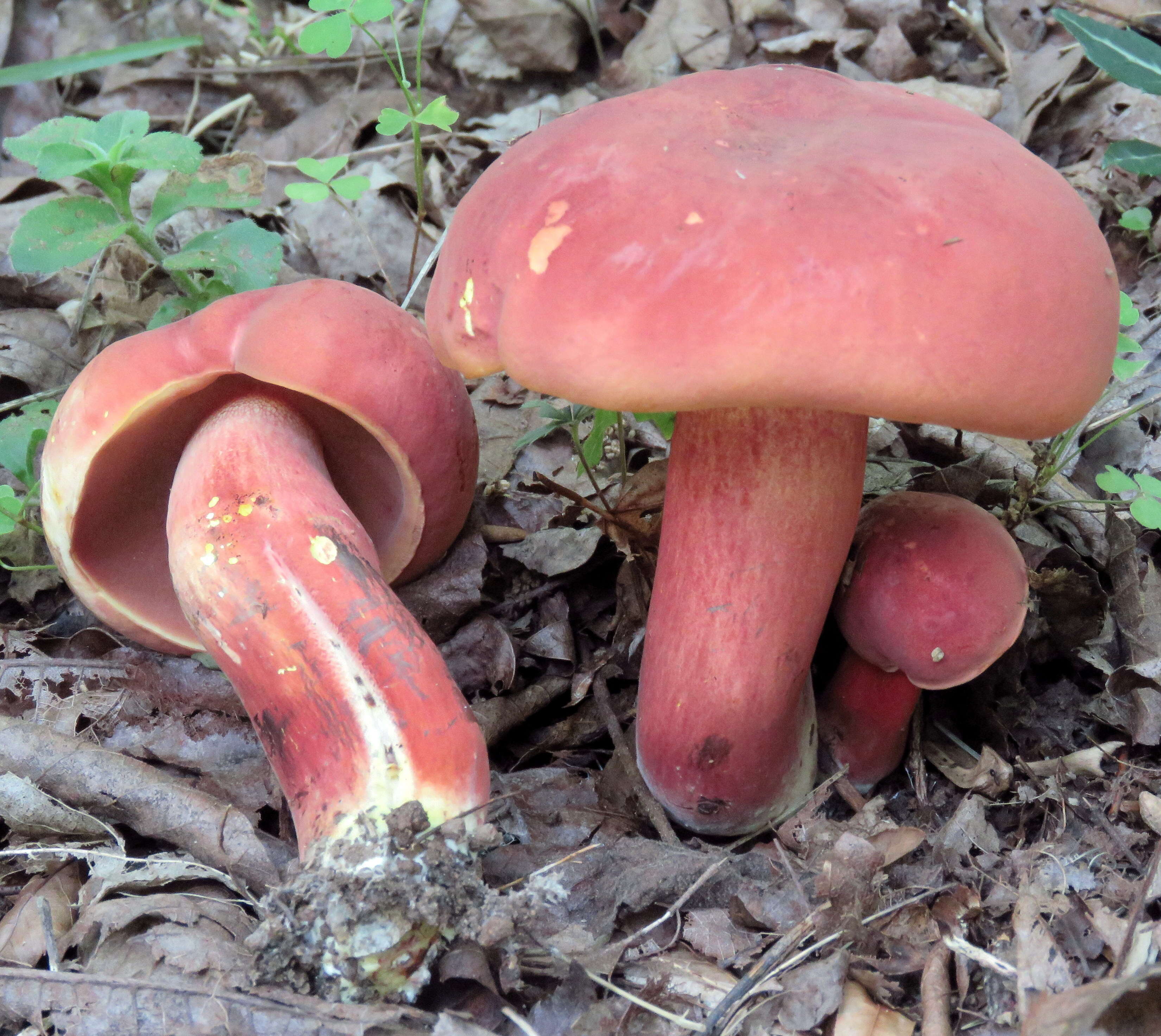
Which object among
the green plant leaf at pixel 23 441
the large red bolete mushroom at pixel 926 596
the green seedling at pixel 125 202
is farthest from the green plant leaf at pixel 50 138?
the large red bolete mushroom at pixel 926 596

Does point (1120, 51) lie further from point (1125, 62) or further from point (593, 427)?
point (593, 427)

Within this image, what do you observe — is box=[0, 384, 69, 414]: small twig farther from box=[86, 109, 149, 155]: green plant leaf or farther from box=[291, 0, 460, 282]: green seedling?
box=[291, 0, 460, 282]: green seedling

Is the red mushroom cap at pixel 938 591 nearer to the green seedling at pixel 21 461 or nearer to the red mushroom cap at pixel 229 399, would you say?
the red mushroom cap at pixel 229 399

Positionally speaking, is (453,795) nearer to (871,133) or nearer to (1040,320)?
(1040,320)

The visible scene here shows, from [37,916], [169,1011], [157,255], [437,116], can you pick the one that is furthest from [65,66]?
[169,1011]

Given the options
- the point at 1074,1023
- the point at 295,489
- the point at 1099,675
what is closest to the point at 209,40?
the point at 295,489
